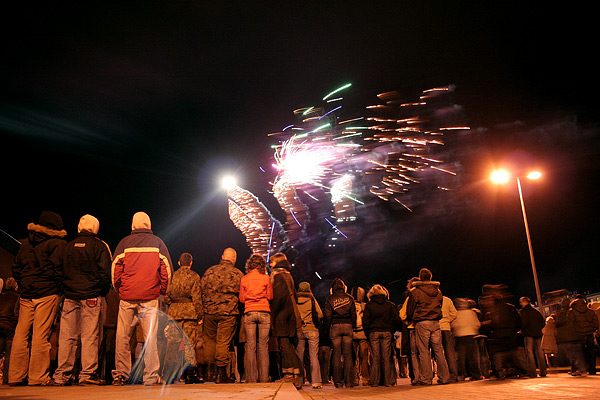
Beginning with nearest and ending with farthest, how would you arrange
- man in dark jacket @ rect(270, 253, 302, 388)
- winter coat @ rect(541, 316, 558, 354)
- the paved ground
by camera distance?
the paved ground, man in dark jacket @ rect(270, 253, 302, 388), winter coat @ rect(541, 316, 558, 354)

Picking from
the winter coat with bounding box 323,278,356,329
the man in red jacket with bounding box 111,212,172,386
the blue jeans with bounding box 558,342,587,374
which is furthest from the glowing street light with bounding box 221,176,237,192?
the man in red jacket with bounding box 111,212,172,386

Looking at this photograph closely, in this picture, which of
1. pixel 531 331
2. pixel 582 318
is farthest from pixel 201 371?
pixel 582 318

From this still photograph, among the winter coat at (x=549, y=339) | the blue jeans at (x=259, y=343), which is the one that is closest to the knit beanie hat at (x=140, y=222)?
the blue jeans at (x=259, y=343)

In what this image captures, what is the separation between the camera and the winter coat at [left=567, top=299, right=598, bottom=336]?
36.1 ft

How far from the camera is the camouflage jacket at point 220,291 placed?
26.1 feet

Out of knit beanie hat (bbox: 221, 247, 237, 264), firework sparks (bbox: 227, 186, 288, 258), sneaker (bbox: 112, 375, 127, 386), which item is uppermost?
firework sparks (bbox: 227, 186, 288, 258)

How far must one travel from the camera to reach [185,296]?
8.10 meters

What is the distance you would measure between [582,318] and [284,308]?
24.0 ft

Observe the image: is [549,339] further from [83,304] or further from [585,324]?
[83,304]

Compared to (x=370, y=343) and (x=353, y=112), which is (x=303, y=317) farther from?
(x=353, y=112)

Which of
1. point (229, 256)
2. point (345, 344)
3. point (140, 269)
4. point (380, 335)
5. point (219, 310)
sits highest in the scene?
point (229, 256)

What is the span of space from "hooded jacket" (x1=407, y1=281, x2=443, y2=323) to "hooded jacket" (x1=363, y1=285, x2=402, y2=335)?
42 cm

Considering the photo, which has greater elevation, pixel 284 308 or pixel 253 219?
pixel 253 219

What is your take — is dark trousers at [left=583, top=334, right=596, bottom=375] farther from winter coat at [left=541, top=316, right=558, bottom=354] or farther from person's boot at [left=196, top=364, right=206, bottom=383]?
person's boot at [left=196, top=364, right=206, bottom=383]
